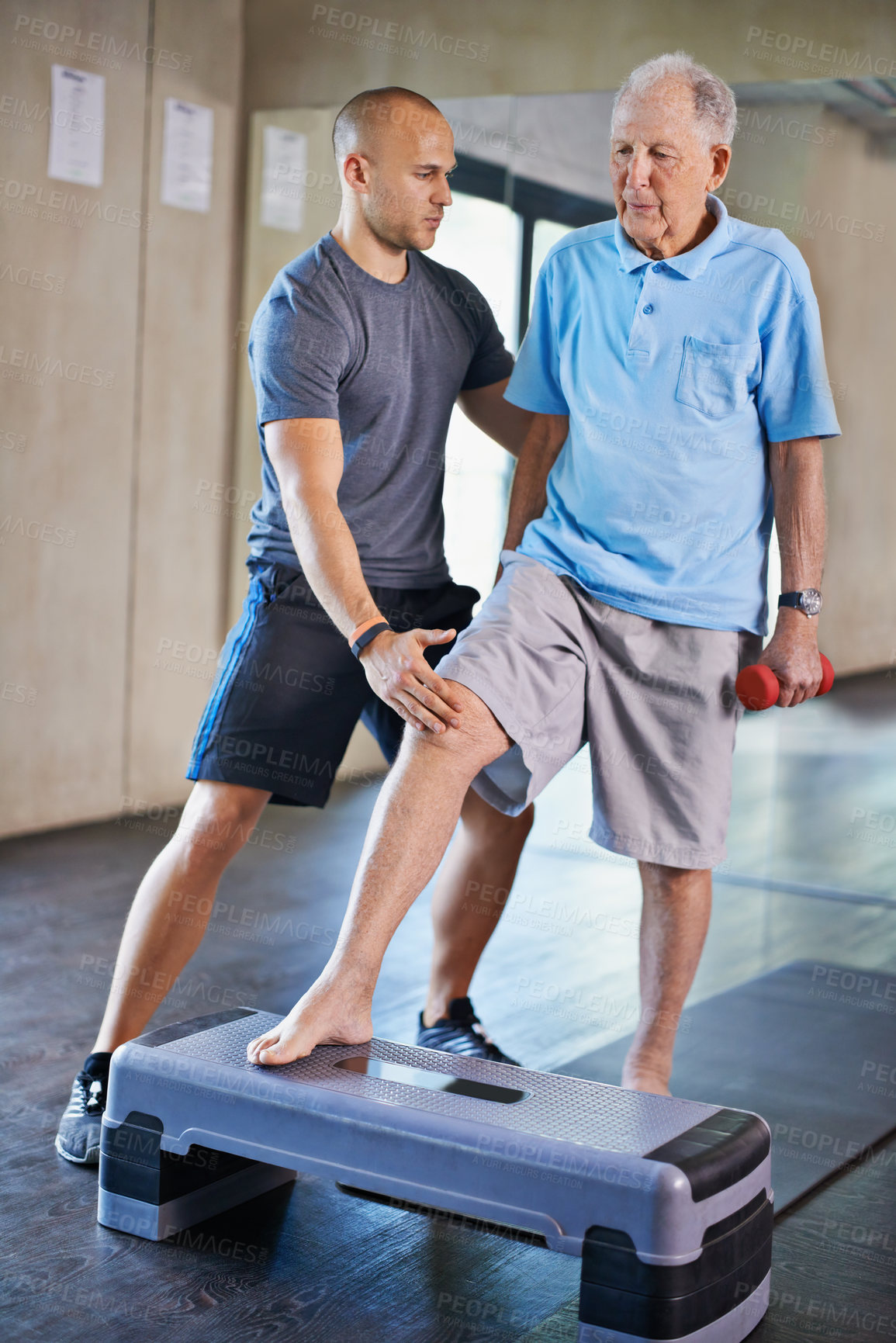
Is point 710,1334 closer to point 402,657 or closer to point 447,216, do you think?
point 402,657

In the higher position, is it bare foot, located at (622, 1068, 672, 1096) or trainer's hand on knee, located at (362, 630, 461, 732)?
trainer's hand on knee, located at (362, 630, 461, 732)

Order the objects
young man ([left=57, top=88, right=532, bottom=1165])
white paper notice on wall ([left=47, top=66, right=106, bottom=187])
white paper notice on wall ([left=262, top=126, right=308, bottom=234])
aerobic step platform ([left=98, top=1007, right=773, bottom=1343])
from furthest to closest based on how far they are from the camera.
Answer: white paper notice on wall ([left=262, top=126, right=308, bottom=234]), white paper notice on wall ([left=47, top=66, right=106, bottom=187]), young man ([left=57, top=88, right=532, bottom=1165]), aerobic step platform ([left=98, top=1007, right=773, bottom=1343])

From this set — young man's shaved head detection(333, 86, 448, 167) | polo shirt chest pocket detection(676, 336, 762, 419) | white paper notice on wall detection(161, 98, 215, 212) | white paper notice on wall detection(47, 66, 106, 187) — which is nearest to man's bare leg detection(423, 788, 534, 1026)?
polo shirt chest pocket detection(676, 336, 762, 419)

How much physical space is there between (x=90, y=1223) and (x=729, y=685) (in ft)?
3.78

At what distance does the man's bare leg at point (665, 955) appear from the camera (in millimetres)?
2160

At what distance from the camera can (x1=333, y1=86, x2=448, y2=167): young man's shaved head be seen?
212cm

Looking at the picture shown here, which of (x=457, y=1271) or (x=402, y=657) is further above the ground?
(x=402, y=657)

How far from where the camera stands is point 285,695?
2127mm

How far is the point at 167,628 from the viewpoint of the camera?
4492mm

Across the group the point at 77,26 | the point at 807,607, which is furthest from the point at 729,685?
the point at 77,26

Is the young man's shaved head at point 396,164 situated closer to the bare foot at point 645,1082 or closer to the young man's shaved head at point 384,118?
the young man's shaved head at point 384,118

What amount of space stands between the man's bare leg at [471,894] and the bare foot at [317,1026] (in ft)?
1.79

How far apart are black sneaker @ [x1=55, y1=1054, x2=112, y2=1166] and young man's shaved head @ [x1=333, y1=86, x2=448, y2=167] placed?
1.39 meters

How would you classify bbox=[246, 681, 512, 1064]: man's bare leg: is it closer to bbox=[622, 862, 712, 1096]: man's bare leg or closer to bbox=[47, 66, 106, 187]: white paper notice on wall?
bbox=[622, 862, 712, 1096]: man's bare leg
